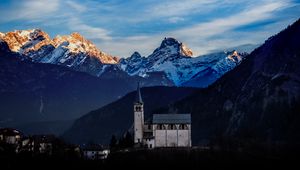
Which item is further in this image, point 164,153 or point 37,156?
point 164,153

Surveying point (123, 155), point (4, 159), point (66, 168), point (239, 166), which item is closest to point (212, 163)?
point (239, 166)

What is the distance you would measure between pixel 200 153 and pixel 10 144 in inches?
1953

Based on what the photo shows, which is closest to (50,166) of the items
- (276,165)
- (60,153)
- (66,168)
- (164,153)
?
(66,168)

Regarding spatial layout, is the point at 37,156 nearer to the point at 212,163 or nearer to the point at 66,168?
the point at 66,168

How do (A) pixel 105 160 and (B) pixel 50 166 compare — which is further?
(A) pixel 105 160

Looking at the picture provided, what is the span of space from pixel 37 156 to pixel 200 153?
43490 millimetres

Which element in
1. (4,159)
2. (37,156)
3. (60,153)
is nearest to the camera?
(4,159)

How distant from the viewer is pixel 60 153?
193 metres

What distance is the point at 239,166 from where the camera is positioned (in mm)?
183500

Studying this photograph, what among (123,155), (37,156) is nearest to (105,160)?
(123,155)

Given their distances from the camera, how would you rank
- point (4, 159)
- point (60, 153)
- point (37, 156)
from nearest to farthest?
1. point (4, 159)
2. point (37, 156)
3. point (60, 153)

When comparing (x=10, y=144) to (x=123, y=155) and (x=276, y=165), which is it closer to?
(x=123, y=155)

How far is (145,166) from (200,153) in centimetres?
2232

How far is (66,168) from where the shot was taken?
562ft
